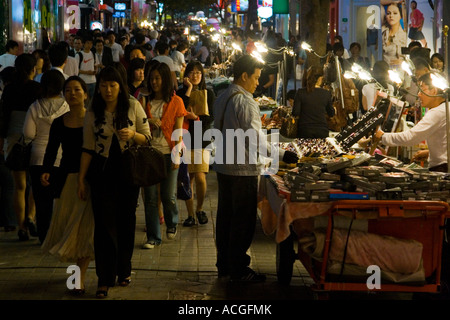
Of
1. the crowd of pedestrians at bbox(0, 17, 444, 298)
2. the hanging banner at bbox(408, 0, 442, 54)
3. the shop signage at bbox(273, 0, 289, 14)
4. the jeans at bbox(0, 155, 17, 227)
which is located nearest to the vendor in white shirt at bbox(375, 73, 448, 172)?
the crowd of pedestrians at bbox(0, 17, 444, 298)

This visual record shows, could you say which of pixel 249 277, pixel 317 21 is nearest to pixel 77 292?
pixel 249 277

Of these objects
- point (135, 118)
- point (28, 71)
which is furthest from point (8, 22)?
point (135, 118)

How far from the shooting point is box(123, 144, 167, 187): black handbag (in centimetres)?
712

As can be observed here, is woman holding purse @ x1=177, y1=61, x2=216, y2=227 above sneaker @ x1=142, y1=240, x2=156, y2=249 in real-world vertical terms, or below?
above

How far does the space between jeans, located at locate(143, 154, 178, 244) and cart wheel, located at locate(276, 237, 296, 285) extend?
1.78 m

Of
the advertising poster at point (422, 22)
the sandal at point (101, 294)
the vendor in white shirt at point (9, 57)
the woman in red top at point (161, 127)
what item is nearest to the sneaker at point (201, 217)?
the woman in red top at point (161, 127)

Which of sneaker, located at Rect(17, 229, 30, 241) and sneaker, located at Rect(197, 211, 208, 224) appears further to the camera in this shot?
sneaker, located at Rect(197, 211, 208, 224)

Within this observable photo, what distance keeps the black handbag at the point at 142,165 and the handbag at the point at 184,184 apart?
2825 millimetres

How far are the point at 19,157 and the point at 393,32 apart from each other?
1776 centimetres

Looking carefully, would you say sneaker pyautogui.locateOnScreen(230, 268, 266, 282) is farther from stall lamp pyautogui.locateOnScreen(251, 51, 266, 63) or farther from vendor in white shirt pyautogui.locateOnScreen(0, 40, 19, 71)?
vendor in white shirt pyautogui.locateOnScreen(0, 40, 19, 71)

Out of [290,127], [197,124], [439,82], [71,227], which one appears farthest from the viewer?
[290,127]

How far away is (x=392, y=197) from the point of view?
6355 mm

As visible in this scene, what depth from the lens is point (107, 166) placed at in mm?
7105

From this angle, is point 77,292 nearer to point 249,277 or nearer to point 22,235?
point 249,277
